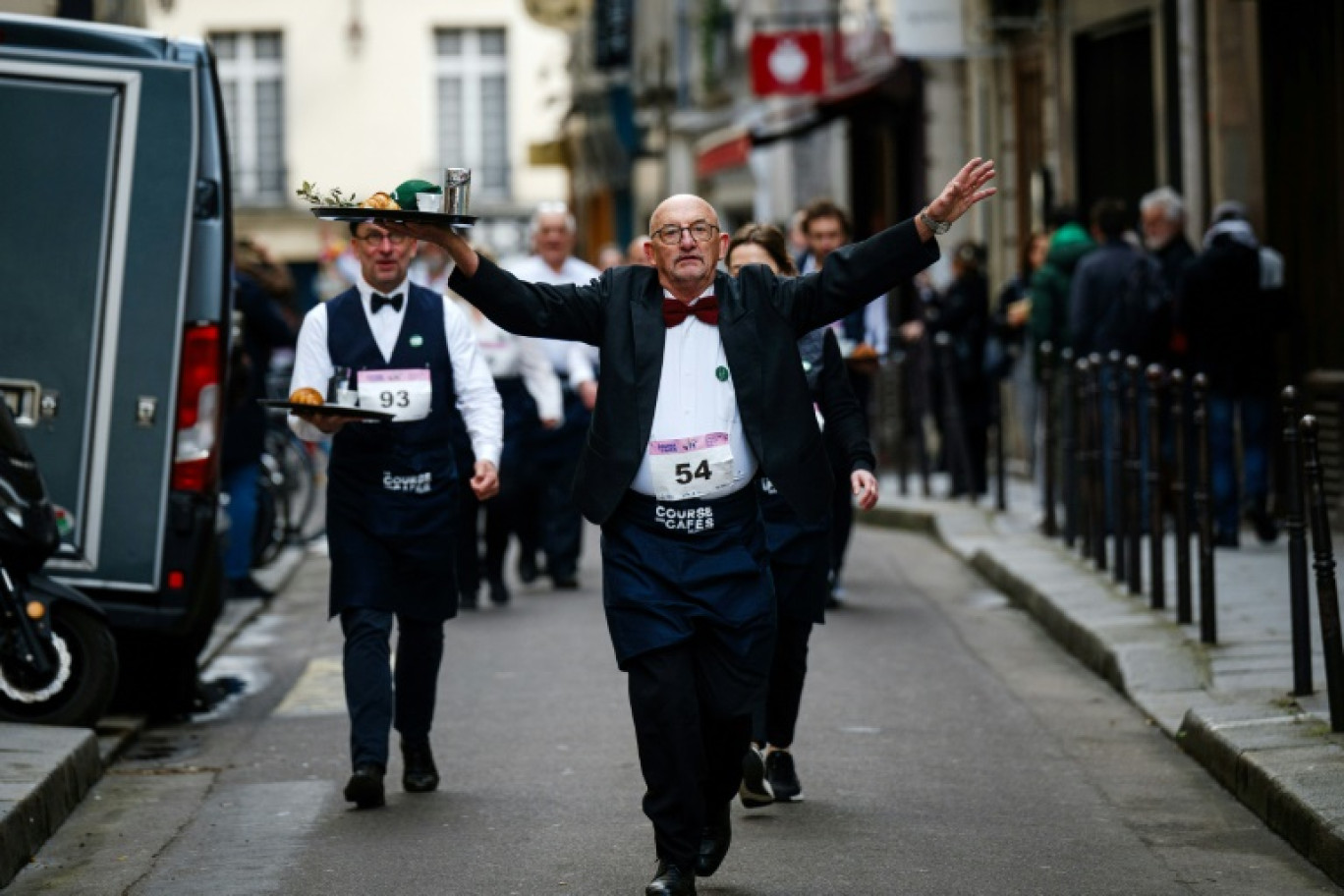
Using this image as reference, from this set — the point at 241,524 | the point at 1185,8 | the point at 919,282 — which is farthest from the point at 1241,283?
the point at 919,282

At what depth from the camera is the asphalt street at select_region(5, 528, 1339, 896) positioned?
705 cm

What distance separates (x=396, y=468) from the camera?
8.27m

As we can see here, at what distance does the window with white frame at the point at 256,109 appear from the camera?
164 feet

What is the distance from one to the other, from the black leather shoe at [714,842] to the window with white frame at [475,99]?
44229mm

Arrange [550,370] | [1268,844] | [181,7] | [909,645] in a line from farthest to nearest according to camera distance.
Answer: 1. [181,7]
2. [550,370]
3. [909,645]
4. [1268,844]

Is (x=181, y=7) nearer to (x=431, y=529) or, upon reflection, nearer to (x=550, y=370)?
(x=550, y=370)

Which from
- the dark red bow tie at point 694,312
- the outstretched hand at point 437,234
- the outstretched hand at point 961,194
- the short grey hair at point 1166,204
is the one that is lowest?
the dark red bow tie at point 694,312

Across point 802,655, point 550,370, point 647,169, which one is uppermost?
point 647,169

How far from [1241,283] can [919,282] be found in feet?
27.8

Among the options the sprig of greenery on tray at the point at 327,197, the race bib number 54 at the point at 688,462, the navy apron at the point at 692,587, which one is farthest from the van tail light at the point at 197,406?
the race bib number 54 at the point at 688,462

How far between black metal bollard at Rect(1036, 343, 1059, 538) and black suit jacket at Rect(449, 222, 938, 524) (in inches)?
333

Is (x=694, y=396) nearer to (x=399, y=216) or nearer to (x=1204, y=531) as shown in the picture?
(x=399, y=216)

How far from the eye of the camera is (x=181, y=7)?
160ft

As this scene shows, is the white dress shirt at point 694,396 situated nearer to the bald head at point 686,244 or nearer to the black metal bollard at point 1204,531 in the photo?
the bald head at point 686,244
